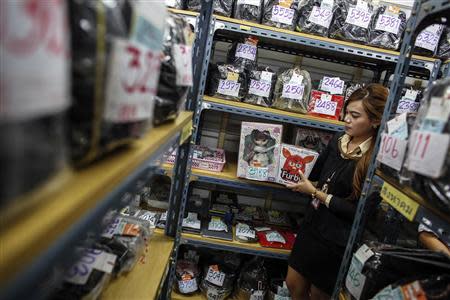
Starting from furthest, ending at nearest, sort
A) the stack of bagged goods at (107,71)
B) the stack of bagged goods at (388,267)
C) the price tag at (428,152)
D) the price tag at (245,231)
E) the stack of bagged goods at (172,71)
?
the price tag at (245,231) < the stack of bagged goods at (388,267) < the stack of bagged goods at (172,71) < the price tag at (428,152) < the stack of bagged goods at (107,71)

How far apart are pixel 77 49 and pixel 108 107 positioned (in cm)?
8

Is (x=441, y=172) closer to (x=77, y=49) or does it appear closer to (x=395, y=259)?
(x=395, y=259)

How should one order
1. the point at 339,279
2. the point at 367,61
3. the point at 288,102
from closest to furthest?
the point at 339,279 → the point at 288,102 → the point at 367,61

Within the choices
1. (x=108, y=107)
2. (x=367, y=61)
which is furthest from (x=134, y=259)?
(x=367, y=61)

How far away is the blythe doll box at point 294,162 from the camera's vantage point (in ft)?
5.74

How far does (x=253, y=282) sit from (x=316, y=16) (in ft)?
5.81

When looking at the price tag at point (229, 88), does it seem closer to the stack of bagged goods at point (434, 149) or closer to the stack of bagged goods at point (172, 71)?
the stack of bagged goods at point (172, 71)

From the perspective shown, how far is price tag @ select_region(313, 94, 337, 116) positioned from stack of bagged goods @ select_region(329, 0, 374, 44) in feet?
1.20

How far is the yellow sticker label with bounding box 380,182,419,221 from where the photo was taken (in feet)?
2.39

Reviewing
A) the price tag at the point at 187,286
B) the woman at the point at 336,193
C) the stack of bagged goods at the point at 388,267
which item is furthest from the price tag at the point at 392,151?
the price tag at the point at 187,286

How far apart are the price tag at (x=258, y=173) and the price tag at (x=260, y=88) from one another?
1.49ft

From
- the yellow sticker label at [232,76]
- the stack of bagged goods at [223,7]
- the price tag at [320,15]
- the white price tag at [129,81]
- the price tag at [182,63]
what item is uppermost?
the price tag at [320,15]

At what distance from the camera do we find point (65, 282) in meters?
0.69

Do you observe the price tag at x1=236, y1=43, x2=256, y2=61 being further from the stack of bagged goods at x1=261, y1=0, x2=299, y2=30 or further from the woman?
the woman
